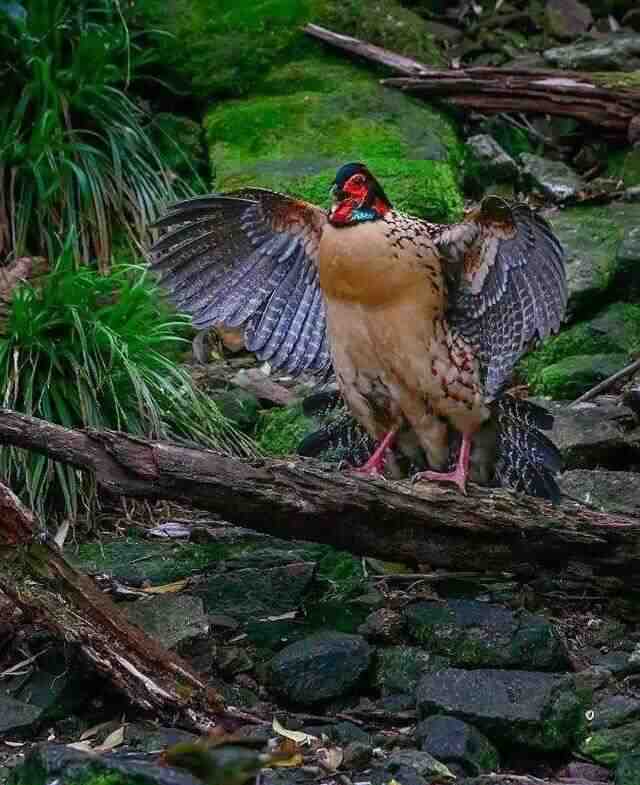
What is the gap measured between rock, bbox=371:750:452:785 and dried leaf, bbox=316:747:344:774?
10 centimetres

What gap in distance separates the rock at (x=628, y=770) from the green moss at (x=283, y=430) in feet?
8.40

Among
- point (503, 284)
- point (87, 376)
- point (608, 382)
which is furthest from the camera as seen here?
point (608, 382)

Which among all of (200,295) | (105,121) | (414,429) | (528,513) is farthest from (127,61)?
(528,513)

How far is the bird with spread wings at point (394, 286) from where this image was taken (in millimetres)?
4516

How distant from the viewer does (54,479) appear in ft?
17.1

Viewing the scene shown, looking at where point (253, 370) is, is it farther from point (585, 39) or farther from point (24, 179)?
point (585, 39)

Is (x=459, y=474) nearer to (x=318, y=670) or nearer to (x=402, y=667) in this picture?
(x=402, y=667)

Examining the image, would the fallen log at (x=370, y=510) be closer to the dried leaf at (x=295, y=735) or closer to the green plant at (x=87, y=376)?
the dried leaf at (x=295, y=735)

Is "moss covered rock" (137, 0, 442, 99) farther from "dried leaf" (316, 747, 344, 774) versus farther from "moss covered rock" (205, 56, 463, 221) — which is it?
"dried leaf" (316, 747, 344, 774)

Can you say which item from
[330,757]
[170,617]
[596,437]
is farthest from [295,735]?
[596,437]

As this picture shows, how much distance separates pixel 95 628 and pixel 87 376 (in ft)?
5.62

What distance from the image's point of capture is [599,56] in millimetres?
7922

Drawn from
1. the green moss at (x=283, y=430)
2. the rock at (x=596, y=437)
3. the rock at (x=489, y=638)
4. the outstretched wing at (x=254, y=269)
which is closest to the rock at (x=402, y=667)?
the rock at (x=489, y=638)

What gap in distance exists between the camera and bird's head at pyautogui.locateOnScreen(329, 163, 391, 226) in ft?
14.9
